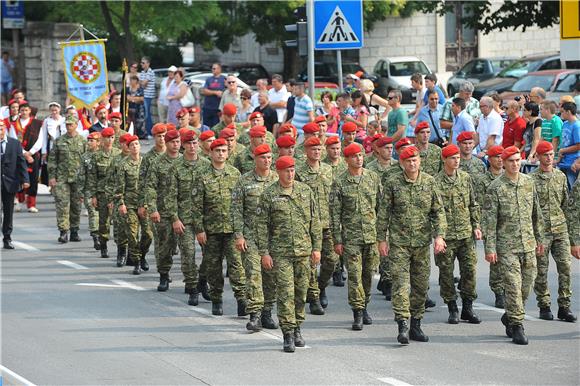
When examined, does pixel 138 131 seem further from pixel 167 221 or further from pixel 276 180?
pixel 276 180

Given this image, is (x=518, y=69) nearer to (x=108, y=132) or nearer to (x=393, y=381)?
(x=108, y=132)

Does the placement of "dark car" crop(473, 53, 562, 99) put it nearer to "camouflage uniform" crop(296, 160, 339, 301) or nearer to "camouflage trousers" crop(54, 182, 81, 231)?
"camouflage trousers" crop(54, 182, 81, 231)

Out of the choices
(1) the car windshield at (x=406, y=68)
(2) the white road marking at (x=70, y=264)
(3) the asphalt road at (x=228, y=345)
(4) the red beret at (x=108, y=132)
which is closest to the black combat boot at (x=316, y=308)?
(3) the asphalt road at (x=228, y=345)

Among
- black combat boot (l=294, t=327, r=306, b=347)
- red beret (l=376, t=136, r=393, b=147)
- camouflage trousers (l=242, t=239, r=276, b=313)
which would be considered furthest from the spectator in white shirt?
black combat boot (l=294, t=327, r=306, b=347)

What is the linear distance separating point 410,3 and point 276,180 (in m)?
37.6

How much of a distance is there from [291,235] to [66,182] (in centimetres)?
835

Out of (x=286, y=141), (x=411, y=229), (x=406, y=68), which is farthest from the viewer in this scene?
(x=406, y=68)

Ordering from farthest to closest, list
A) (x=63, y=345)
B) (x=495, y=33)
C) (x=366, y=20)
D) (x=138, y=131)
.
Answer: (x=495, y=33), (x=366, y=20), (x=138, y=131), (x=63, y=345)

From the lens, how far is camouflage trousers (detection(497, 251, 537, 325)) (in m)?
12.9

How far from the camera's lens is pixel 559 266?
13945 millimetres

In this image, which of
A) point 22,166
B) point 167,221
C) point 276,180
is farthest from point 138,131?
point 276,180

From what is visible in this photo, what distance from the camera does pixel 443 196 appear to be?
46.2 feet

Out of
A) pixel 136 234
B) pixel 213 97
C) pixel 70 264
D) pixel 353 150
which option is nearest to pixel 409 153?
pixel 353 150

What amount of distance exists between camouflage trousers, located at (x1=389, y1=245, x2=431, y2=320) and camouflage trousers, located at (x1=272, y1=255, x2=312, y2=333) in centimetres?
85
